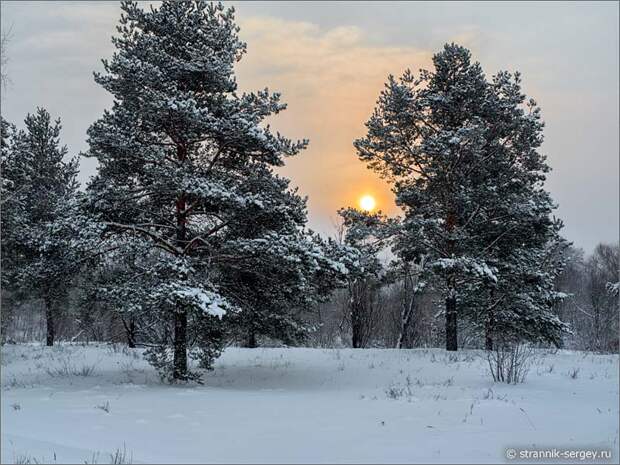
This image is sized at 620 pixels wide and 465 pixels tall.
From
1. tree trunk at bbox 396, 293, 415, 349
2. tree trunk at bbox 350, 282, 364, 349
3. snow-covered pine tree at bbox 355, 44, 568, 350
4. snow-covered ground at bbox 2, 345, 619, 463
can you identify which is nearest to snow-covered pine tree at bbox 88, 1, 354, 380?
snow-covered ground at bbox 2, 345, 619, 463

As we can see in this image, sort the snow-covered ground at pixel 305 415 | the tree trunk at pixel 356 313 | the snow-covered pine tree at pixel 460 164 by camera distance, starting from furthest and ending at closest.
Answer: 1. the tree trunk at pixel 356 313
2. the snow-covered pine tree at pixel 460 164
3. the snow-covered ground at pixel 305 415

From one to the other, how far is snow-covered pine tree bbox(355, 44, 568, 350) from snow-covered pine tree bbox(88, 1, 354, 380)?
303 inches

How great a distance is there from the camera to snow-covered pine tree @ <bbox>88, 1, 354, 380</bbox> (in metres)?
12.1

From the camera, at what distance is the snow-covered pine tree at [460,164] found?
19.0 m

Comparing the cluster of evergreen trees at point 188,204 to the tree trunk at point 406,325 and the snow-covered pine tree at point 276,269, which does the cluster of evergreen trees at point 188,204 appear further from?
the tree trunk at point 406,325

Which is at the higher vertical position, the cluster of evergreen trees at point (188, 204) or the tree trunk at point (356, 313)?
the cluster of evergreen trees at point (188, 204)

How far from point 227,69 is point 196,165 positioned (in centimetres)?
250

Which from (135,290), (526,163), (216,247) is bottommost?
(135,290)

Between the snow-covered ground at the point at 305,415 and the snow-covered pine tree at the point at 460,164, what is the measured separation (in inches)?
213

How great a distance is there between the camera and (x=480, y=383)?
1212cm

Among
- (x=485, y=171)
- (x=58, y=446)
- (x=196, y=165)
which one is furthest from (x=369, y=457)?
(x=485, y=171)

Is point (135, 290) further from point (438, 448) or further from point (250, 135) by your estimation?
point (438, 448)

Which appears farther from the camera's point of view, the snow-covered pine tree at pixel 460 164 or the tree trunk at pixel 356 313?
the tree trunk at pixel 356 313

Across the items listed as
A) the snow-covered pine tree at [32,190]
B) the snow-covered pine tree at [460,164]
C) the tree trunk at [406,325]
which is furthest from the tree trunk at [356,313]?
the snow-covered pine tree at [32,190]
